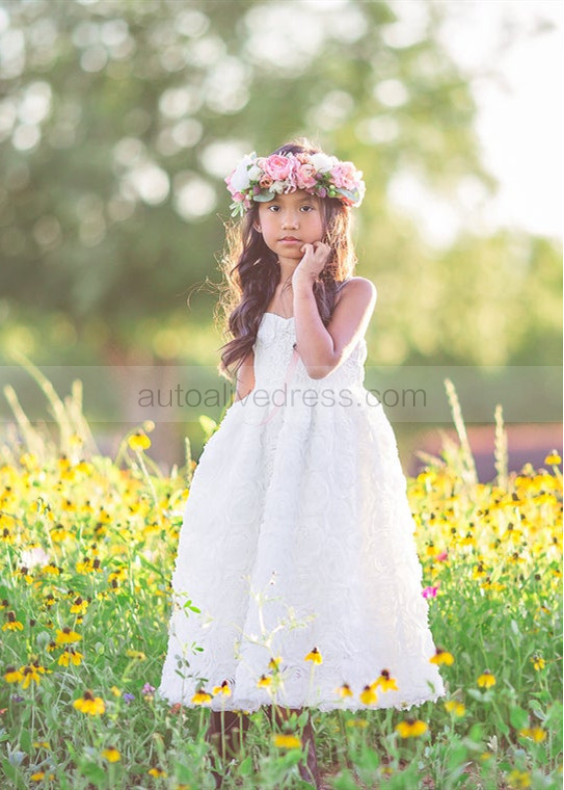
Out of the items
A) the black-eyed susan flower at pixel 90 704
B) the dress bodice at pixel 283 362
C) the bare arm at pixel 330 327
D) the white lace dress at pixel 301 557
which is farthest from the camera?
the dress bodice at pixel 283 362

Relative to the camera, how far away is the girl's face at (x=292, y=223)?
297 centimetres

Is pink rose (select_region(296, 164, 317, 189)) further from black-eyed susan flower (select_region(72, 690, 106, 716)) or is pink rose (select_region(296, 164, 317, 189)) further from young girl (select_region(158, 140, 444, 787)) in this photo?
black-eyed susan flower (select_region(72, 690, 106, 716))

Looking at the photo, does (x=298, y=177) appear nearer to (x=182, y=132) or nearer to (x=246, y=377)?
(x=246, y=377)

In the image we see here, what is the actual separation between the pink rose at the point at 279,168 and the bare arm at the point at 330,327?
35 cm

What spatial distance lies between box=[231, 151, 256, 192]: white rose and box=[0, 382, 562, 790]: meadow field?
2.60 feet

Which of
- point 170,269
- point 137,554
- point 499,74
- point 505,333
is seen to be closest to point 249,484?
point 137,554

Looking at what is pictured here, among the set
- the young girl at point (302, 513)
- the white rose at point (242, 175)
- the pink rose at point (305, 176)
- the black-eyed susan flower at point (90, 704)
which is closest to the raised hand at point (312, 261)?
the young girl at point (302, 513)

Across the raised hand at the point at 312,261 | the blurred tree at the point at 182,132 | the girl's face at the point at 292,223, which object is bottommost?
the raised hand at the point at 312,261

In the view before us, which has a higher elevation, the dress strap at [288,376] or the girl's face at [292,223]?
the girl's face at [292,223]

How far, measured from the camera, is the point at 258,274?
3.21 meters

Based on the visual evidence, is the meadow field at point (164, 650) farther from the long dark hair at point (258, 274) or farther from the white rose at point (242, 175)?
the white rose at point (242, 175)

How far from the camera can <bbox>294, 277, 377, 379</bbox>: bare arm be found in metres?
2.77

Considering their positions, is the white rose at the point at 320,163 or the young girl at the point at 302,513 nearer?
the young girl at the point at 302,513

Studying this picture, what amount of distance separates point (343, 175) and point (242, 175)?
12.6 inches
